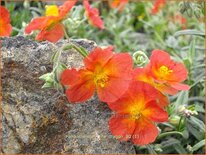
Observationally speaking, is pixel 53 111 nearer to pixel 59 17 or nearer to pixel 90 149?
pixel 90 149

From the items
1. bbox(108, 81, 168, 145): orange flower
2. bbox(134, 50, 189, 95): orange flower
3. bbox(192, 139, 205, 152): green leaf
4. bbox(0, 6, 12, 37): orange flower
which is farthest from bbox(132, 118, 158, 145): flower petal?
bbox(0, 6, 12, 37): orange flower

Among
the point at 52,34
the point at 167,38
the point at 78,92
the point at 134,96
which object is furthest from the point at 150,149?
the point at 167,38

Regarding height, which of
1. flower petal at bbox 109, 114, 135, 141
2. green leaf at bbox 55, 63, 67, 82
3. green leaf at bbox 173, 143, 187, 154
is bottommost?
green leaf at bbox 173, 143, 187, 154

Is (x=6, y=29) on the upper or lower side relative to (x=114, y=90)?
upper

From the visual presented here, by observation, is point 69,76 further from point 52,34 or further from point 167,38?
point 167,38

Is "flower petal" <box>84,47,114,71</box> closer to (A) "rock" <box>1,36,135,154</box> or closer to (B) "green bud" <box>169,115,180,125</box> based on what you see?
(A) "rock" <box>1,36,135,154</box>

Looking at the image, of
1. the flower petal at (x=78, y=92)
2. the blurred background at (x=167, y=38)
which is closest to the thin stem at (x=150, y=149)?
the blurred background at (x=167, y=38)

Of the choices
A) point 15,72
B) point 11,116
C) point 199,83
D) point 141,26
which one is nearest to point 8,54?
point 15,72
